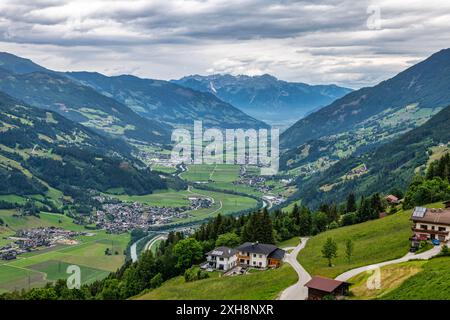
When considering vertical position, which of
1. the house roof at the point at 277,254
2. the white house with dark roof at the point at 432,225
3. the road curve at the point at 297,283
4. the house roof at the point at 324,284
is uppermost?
the white house with dark roof at the point at 432,225

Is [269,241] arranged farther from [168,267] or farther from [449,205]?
[449,205]

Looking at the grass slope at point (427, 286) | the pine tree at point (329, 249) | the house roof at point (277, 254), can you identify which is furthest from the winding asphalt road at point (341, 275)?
the house roof at point (277, 254)

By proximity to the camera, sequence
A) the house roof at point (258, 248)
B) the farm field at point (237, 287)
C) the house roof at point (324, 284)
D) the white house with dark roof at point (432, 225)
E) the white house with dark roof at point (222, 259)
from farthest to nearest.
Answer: the white house with dark roof at point (222, 259) < the house roof at point (258, 248) < the white house with dark roof at point (432, 225) < the farm field at point (237, 287) < the house roof at point (324, 284)

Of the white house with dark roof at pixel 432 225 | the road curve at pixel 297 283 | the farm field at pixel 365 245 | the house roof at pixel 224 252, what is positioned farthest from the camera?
the house roof at pixel 224 252

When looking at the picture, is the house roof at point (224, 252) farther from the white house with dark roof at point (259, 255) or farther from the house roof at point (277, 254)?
the house roof at point (277, 254)

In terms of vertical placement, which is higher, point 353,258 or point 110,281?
point 353,258

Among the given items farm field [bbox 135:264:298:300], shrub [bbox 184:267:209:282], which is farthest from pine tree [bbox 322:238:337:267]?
shrub [bbox 184:267:209:282]
